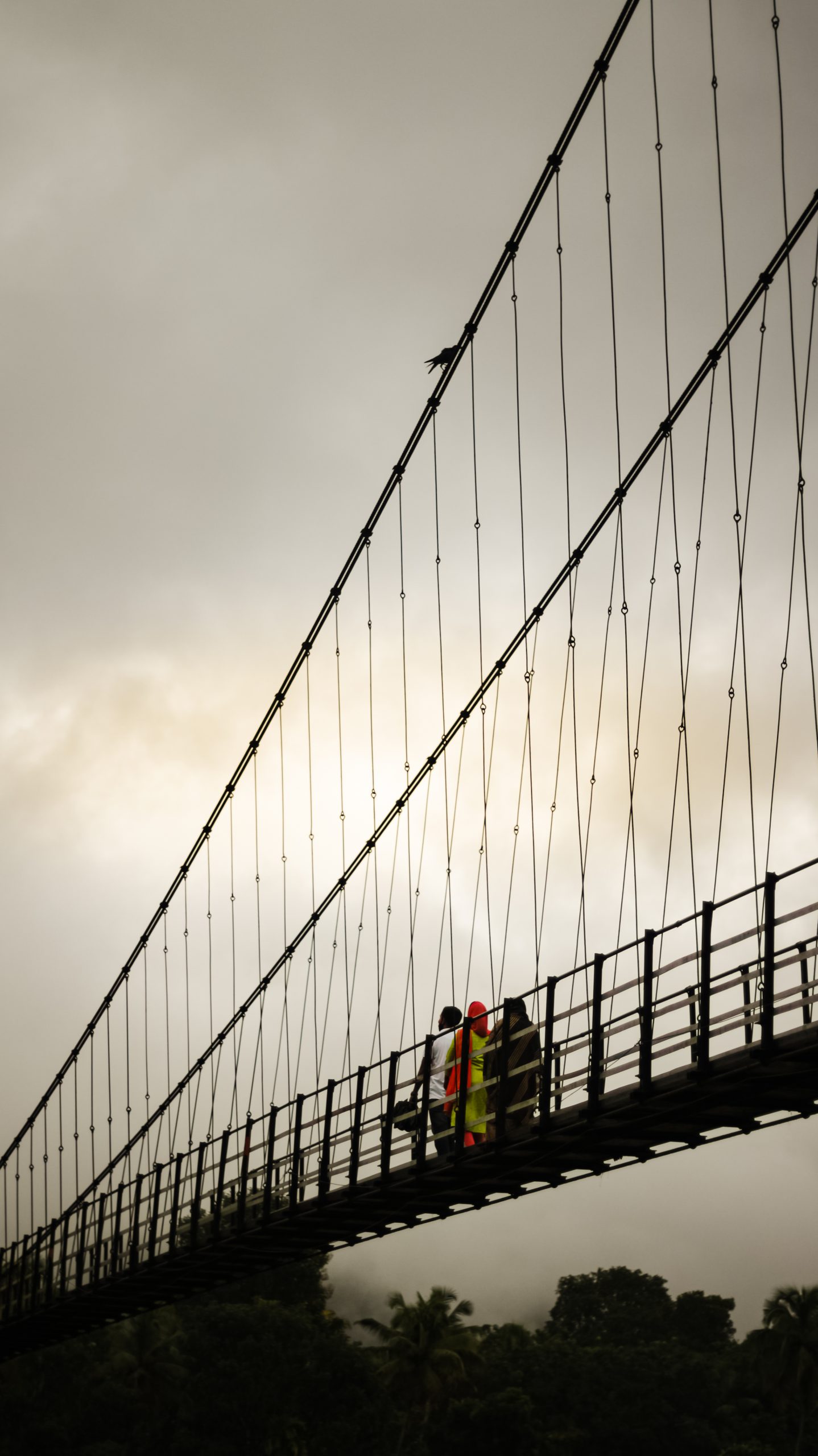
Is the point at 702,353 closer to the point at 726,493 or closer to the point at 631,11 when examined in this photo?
the point at 726,493

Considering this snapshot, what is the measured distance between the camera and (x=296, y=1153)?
13.6 metres

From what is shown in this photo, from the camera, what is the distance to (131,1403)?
45406 mm

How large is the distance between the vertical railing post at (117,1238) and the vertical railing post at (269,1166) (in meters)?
4.19

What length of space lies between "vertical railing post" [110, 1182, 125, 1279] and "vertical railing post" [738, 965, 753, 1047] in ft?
39.3

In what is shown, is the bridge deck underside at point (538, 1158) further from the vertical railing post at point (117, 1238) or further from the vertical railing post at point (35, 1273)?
the vertical railing post at point (35, 1273)

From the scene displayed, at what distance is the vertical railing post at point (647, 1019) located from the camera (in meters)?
8.08

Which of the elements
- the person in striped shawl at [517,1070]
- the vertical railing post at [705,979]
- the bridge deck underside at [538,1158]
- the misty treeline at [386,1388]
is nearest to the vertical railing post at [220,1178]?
the bridge deck underside at [538,1158]

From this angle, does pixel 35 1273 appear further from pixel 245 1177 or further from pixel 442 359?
pixel 442 359

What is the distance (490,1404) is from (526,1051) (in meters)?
44.7

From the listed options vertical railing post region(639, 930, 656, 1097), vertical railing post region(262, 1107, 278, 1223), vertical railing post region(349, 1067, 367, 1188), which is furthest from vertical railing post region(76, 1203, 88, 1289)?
vertical railing post region(639, 930, 656, 1097)

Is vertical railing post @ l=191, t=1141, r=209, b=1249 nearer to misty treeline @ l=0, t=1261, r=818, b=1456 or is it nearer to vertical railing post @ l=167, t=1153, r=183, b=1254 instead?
vertical railing post @ l=167, t=1153, r=183, b=1254

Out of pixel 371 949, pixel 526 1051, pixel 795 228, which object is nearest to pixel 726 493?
pixel 371 949

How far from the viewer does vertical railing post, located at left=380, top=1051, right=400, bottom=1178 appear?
36.7 feet

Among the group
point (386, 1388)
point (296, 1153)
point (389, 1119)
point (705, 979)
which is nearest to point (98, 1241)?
point (296, 1153)
